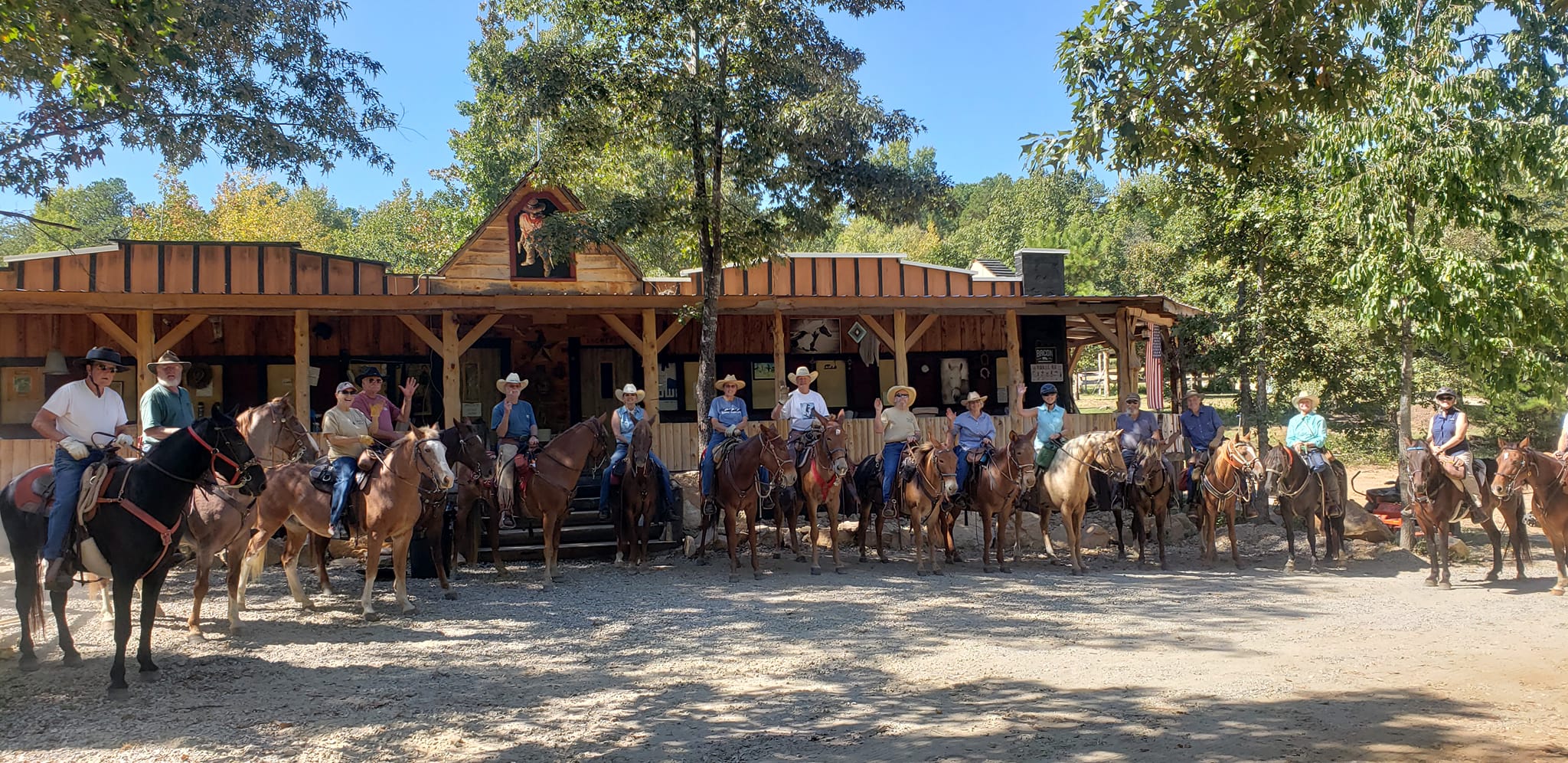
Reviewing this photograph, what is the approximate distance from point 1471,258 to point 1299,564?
428cm

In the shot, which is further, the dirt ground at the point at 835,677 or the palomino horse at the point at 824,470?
the palomino horse at the point at 824,470

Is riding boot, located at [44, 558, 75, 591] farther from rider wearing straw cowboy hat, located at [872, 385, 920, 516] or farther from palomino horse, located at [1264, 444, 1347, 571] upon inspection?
palomino horse, located at [1264, 444, 1347, 571]

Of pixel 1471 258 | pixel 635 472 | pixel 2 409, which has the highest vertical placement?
pixel 1471 258

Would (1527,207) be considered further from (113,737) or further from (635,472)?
(113,737)

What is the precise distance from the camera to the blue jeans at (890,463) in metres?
12.2

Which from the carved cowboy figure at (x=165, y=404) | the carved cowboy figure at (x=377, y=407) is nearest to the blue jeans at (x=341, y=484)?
the carved cowboy figure at (x=377, y=407)

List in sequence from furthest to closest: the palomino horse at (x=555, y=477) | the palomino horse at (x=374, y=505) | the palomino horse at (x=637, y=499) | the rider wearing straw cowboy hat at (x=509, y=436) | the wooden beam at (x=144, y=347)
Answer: the wooden beam at (x=144, y=347) → the palomino horse at (x=637, y=499) → the rider wearing straw cowboy hat at (x=509, y=436) → the palomino horse at (x=555, y=477) → the palomino horse at (x=374, y=505)

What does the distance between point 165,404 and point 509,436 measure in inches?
174

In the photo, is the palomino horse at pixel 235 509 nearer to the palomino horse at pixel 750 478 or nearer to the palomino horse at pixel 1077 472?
the palomino horse at pixel 750 478

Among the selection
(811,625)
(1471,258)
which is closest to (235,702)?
(811,625)

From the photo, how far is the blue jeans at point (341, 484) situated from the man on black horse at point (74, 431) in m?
2.09

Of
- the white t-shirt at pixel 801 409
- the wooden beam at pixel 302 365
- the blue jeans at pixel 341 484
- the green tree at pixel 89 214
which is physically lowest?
the blue jeans at pixel 341 484

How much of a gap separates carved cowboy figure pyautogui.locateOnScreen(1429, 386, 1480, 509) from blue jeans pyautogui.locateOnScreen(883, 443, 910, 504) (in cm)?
567

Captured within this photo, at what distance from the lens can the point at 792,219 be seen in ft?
45.5
